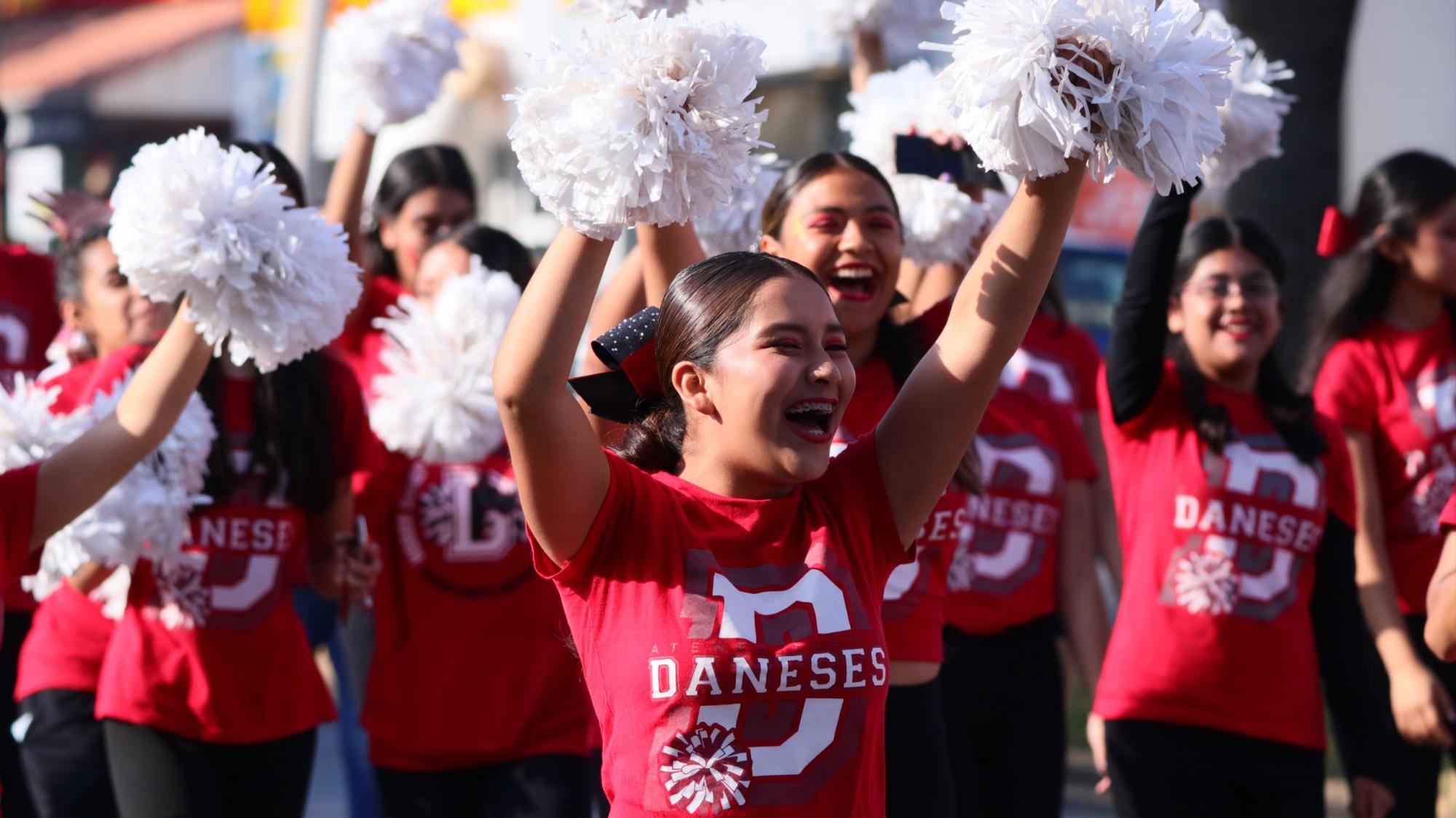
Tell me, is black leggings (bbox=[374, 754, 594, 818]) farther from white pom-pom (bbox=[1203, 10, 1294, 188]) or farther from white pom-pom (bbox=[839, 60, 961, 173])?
white pom-pom (bbox=[1203, 10, 1294, 188])

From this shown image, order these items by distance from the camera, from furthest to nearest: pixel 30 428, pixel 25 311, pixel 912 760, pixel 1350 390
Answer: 1. pixel 25 311
2. pixel 1350 390
3. pixel 30 428
4. pixel 912 760

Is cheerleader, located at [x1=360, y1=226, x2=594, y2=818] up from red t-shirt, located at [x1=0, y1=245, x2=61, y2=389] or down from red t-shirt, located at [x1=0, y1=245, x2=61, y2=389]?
down

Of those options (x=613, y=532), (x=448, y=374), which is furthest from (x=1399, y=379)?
(x=613, y=532)

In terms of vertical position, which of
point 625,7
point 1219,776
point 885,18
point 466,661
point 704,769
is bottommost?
point 1219,776

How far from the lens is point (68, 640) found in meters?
4.44

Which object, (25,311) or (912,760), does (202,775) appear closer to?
(912,760)

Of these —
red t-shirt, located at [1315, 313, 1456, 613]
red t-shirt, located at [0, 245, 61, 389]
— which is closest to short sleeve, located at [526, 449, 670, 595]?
red t-shirt, located at [1315, 313, 1456, 613]

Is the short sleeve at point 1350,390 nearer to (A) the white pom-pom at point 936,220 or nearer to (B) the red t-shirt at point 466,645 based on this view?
(A) the white pom-pom at point 936,220

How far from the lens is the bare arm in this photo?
5.09 m

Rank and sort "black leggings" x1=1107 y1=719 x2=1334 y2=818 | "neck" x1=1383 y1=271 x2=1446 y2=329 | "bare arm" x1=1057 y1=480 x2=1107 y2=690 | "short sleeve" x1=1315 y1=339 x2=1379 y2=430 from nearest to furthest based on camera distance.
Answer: "black leggings" x1=1107 y1=719 x2=1334 y2=818 < "short sleeve" x1=1315 y1=339 x2=1379 y2=430 < "neck" x1=1383 y1=271 x2=1446 y2=329 < "bare arm" x1=1057 y1=480 x2=1107 y2=690

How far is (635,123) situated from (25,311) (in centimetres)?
380

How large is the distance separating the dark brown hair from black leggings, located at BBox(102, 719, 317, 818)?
1.73 metres

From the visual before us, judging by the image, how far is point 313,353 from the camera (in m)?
4.31

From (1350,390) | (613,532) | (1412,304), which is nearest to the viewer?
(613,532)
